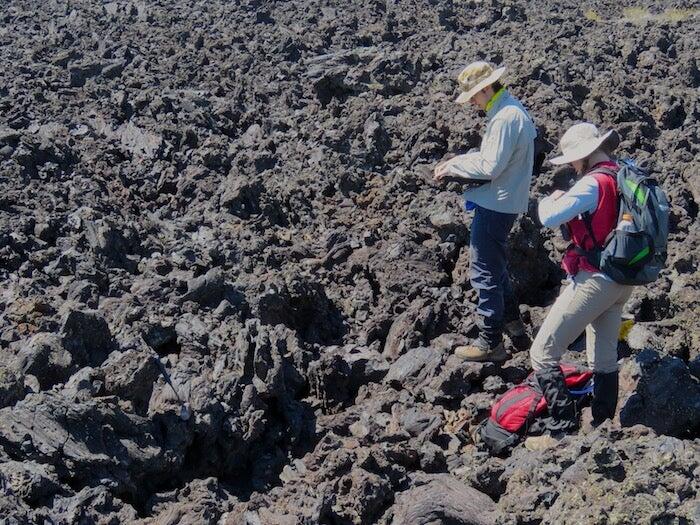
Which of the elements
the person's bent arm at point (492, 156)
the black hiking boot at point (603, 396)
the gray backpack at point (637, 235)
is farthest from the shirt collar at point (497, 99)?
the black hiking boot at point (603, 396)

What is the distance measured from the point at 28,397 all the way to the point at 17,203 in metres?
5.75

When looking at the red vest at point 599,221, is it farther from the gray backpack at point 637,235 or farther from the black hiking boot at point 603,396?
the black hiking boot at point 603,396

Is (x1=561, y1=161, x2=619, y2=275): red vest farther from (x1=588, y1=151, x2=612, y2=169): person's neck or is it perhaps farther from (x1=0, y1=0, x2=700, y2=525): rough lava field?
(x1=0, y1=0, x2=700, y2=525): rough lava field

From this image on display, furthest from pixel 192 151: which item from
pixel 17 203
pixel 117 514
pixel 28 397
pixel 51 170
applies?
pixel 117 514

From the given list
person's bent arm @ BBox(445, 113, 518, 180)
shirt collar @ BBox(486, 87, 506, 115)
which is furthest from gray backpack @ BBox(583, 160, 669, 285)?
shirt collar @ BBox(486, 87, 506, 115)

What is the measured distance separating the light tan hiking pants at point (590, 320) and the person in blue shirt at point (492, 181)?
102 cm

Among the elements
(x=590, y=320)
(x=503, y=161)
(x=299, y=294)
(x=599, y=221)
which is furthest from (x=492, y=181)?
(x=299, y=294)

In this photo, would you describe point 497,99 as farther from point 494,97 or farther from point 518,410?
point 518,410

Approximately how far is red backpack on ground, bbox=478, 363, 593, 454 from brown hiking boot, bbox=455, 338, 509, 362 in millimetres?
683

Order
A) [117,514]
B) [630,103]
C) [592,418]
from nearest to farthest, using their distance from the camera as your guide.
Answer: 1. [117,514]
2. [592,418]
3. [630,103]

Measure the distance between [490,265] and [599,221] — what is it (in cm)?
155

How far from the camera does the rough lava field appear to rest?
468 cm

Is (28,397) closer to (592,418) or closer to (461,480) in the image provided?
(461,480)

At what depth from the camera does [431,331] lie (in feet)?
23.3
